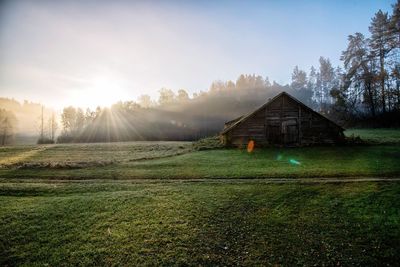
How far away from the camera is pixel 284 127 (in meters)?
29.2

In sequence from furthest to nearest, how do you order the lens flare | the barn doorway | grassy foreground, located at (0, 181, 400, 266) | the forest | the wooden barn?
the forest < the barn doorway < the wooden barn < the lens flare < grassy foreground, located at (0, 181, 400, 266)

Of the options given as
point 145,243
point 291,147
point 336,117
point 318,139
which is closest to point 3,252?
point 145,243

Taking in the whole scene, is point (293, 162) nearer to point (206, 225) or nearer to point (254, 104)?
point (206, 225)

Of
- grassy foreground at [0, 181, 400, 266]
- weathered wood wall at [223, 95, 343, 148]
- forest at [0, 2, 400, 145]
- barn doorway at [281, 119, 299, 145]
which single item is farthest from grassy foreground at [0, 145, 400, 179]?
forest at [0, 2, 400, 145]

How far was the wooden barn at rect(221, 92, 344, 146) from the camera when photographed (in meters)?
28.8

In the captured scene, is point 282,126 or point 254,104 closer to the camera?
point 282,126

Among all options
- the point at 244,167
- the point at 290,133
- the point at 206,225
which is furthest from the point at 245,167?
the point at 290,133

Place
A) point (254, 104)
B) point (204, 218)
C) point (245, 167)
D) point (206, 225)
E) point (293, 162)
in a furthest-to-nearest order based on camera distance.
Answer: point (254, 104)
point (293, 162)
point (245, 167)
point (204, 218)
point (206, 225)

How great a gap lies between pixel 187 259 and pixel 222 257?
1.15 m

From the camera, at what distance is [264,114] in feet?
97.5

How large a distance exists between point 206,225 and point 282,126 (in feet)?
72.6

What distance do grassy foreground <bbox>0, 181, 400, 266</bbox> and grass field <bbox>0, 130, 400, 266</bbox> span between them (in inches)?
1.5

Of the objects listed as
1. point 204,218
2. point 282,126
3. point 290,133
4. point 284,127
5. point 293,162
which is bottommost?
point 204,218

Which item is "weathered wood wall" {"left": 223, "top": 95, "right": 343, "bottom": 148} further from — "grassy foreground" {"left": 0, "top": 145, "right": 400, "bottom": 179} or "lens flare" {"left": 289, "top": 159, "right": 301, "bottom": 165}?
"lens flare" {"left": 289, "top": 159, "right": 301, "bottom": 165}
